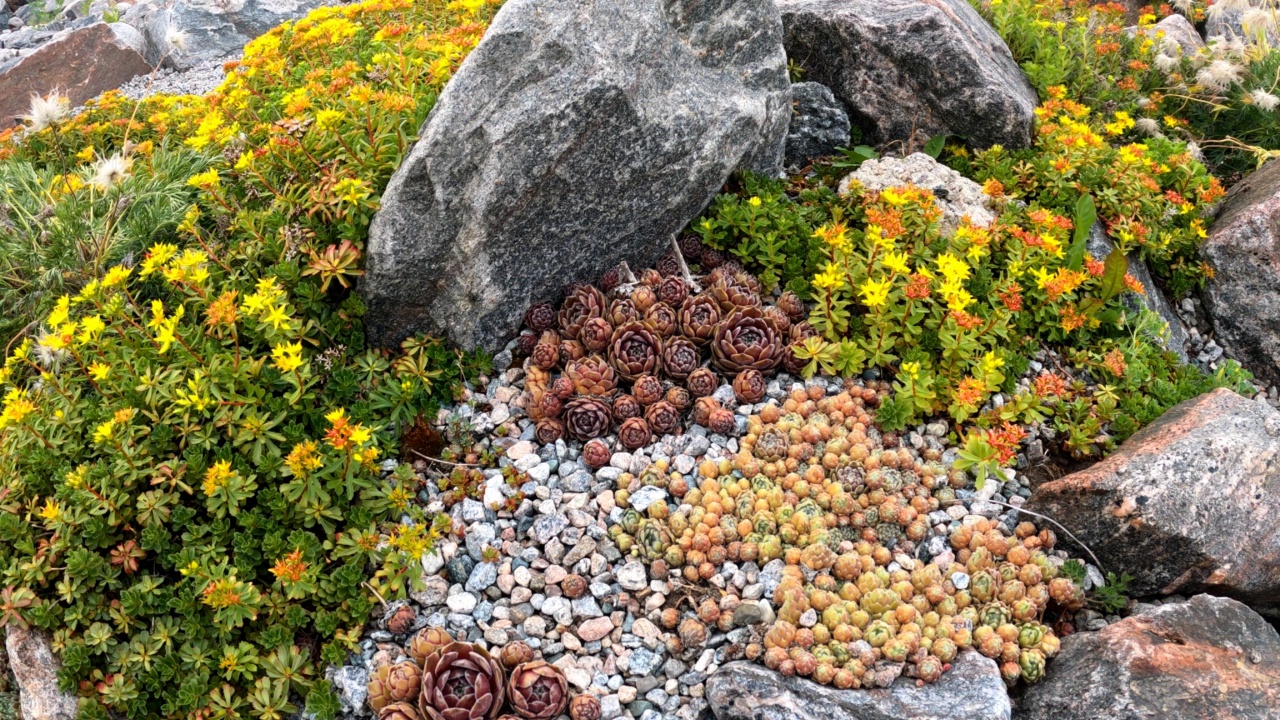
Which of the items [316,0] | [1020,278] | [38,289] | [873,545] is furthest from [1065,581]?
[316,0]

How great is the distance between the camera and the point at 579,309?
5227 mm

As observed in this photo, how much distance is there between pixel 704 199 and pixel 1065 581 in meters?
3.05

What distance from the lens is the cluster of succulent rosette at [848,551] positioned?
12.4ft

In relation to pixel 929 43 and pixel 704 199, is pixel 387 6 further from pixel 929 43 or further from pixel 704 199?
pixel 929 43

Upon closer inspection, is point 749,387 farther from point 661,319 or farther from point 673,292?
point 673,292

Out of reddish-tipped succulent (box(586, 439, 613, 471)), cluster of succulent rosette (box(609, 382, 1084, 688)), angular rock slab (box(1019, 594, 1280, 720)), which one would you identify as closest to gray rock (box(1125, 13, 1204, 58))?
cluster of succulent rosette (box(609, 382, 1084, 688))

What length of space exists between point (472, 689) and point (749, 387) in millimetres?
2157

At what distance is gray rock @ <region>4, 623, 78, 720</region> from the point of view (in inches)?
155

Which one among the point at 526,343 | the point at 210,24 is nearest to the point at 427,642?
the point at 526,343

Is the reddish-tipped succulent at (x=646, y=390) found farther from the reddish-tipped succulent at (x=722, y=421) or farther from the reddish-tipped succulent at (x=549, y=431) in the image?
the reddish-tipped succulent at (x=549, y=431)

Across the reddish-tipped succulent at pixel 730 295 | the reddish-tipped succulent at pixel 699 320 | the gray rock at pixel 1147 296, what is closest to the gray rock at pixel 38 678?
the reddish-tipped succulent at pixel 699 320

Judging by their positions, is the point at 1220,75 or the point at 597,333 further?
the point at 1220,75

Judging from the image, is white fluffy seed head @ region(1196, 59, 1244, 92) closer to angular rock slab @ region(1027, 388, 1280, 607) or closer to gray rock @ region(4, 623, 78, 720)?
angular rock slab @ region(1027, 388, 1280, 607)

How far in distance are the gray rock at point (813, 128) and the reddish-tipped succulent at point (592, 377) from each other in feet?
9.12
